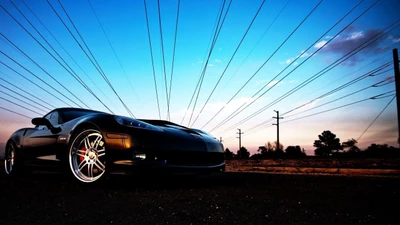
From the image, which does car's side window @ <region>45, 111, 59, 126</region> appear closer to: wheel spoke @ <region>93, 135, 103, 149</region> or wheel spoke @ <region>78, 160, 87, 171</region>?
wheel spoke @ <region>78, 160, 87, 171</region>

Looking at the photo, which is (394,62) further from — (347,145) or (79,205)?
(347,145)

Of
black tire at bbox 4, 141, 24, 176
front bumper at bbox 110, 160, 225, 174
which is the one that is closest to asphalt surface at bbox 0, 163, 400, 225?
front bumper at bbox 110, 160, 225, 174

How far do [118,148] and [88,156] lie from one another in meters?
0.66

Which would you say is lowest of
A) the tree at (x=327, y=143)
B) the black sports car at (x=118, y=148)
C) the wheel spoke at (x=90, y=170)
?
the wheel spoke at (x=90, y=170)

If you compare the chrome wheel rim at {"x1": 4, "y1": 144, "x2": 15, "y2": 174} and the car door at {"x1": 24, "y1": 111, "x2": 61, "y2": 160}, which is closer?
the car door at {"x1": 24, "y1": 111, "x2": 61, "y2": 160}

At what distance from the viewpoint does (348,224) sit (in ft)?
5.24

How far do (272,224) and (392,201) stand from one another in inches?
56.0

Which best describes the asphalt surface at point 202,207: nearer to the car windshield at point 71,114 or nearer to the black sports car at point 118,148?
the black sports car at point 118,148

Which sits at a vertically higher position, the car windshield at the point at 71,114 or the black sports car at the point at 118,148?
the car windshield at the point at 71,114

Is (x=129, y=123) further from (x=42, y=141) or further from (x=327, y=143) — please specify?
Result: (x=327, y=143)

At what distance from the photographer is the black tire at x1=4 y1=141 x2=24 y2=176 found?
5.10 m

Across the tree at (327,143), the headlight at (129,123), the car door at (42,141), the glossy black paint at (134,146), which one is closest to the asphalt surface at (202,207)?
the glossy black paint at (134,146)

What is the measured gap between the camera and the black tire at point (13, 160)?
5096mm

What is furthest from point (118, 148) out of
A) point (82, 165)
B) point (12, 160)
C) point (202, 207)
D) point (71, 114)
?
point (12, 160)
